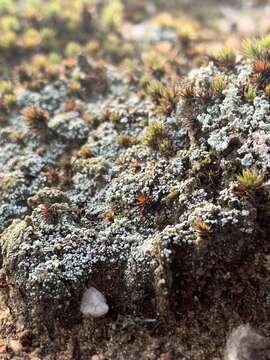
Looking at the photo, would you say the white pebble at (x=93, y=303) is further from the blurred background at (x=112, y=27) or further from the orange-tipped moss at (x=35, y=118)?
the blurred background at (x=112, y=27)

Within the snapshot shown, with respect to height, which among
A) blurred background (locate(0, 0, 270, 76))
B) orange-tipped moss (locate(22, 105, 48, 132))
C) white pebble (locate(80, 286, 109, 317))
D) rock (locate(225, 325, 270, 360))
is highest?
blurred background (locate(0, 0, 270, 76))

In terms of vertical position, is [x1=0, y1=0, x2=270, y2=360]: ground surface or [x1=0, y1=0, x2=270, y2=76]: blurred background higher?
[x1=0, y1=0, x2=270, y2=76]: blurred background

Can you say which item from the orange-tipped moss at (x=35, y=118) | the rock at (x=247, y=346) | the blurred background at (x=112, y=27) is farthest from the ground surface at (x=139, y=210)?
the blurred background at (x=112, y=27)

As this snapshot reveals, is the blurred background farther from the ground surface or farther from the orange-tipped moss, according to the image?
the orange-tipped moss

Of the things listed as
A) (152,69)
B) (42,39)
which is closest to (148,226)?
(152,69)

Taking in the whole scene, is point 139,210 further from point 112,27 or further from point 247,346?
point 112,27

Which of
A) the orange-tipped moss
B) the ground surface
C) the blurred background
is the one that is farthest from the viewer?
the blurred background

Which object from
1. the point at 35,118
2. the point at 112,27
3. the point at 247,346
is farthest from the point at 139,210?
the point at 112,27

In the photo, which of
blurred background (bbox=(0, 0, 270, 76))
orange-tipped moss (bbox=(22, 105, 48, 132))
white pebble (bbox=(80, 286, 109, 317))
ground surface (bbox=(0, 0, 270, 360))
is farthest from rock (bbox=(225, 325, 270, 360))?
blurred background (bbox=(0, 0, 270, 76))
